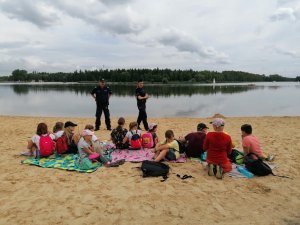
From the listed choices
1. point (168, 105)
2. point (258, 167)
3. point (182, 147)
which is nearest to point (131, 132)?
point (182, 147)

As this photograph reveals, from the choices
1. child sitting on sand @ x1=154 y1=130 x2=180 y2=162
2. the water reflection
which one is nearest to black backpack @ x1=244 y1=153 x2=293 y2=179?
child sitting on sand @ x1=154 y1=130 x2=180 y2=162

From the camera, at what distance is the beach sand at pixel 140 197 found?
4.21 metres

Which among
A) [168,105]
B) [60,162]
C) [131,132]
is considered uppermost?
[131,132]

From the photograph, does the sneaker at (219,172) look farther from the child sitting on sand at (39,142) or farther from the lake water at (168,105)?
the lake water at (168,105)

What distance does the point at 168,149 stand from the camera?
22.4ft

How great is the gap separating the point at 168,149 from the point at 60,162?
2714 mm

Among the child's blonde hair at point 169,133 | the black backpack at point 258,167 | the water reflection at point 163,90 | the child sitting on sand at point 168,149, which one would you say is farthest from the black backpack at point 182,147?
the water reflection at point 163,90


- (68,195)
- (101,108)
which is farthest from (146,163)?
(101,108)

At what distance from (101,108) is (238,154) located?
6.41 meters

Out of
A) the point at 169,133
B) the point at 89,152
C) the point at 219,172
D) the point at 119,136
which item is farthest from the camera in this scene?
the point at 119,136

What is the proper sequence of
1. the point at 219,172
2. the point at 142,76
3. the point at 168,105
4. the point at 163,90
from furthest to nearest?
the point at 142,76, the point at 163,90, the point at 168,105, the point at 219,172

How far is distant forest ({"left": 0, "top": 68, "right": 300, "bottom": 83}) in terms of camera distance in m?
118

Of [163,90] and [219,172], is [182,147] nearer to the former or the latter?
[219,172]

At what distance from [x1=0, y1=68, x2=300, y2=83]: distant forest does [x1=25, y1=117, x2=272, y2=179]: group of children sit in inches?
3878
